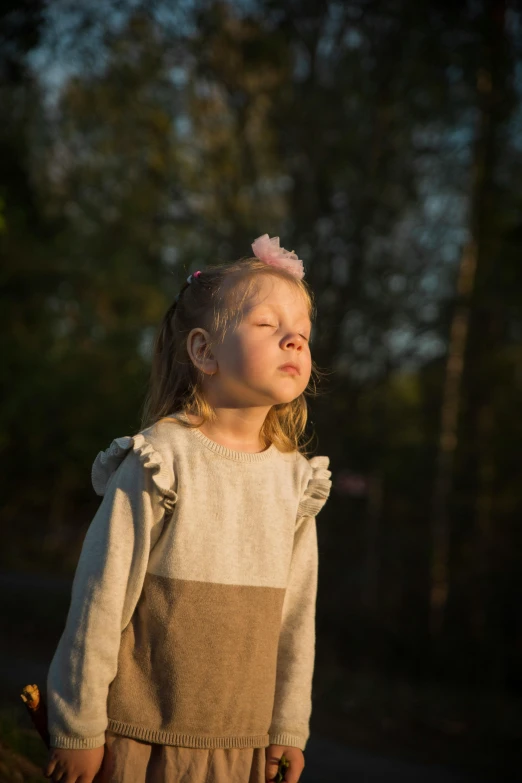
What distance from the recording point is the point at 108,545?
182cm

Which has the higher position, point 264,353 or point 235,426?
point 264,353

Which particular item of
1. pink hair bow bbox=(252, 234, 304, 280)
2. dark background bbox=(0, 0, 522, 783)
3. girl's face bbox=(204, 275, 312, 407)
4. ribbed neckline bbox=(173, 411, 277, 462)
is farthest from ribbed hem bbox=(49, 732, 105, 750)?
dark background bbox=(0, 0, 522, 783)

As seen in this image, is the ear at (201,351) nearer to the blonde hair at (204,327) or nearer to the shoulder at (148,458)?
the blonde hair at (204,327)

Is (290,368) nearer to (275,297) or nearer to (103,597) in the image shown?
(275,297)

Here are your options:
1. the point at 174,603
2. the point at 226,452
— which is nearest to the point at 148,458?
the point at 226,452

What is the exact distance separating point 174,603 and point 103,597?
0.16 m

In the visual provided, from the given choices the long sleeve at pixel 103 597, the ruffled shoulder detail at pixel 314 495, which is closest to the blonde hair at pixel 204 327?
the ruffled shoulder detail at pixel 314 495

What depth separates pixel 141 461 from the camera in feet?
6.07

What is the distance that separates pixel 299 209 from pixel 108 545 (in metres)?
6.48

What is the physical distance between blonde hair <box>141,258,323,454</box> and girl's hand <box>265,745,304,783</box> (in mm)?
712

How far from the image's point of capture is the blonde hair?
201 centimetres

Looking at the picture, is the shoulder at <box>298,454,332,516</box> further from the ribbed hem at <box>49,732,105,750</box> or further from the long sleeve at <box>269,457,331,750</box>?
the ribbed hem at <box>49,732,105,750</box>

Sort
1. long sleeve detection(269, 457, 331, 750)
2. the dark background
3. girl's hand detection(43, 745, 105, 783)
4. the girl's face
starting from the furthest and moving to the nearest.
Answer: the dark background < long sleeve detection(269, 457, 331, 750) < the girl's face < girl's hand detection(43, 745, 105, 783)

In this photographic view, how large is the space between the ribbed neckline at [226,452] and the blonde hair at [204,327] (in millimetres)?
22
